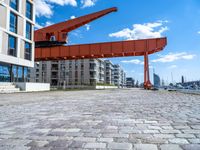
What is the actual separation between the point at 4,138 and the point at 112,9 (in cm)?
3780

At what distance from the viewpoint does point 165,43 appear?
30266 mm

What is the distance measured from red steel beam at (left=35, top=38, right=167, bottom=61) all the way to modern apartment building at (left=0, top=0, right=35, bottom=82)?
19.4ft

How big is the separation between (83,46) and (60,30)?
268 inches

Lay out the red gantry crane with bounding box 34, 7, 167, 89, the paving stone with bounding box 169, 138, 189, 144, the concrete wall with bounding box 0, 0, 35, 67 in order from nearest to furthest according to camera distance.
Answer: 1. the paving stone with bounding box 169, 138, 189, 144
2. the concrete wall with bounding box 0, 0, 35, 67
3. the red gantry crane with bounding box 34, 7, 167, 89

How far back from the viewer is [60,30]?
37.3 m

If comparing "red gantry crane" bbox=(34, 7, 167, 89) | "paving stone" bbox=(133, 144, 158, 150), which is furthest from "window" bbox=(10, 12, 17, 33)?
"paving stone" bbox=(133, 144, 158, 150)

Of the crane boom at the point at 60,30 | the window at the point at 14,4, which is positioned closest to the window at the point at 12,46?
the window at the point at 14,4

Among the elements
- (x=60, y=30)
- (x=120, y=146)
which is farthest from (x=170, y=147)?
(x=60, y=30)

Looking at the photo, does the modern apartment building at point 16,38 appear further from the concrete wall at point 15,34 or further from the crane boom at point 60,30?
the crane boom at point 60,30

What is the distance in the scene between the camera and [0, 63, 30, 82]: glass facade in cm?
2456

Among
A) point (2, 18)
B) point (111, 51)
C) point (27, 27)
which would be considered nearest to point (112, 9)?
point (111, 51)

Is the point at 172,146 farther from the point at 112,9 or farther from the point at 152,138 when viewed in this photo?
the point at 112,9

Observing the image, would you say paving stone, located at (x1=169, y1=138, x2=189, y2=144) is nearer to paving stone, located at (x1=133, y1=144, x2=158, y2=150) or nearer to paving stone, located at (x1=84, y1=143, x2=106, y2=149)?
paving stone, located at (x1=133, y1=144, x2=158, y2=150)

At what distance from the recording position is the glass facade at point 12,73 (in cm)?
2456
